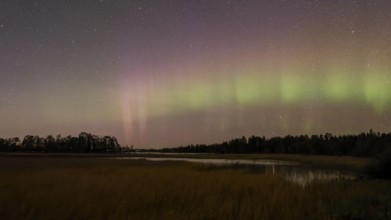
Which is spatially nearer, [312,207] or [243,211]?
[243,211]

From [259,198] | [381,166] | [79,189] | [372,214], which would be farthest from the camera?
[381,166]

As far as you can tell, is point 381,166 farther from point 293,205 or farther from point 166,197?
point 166,197

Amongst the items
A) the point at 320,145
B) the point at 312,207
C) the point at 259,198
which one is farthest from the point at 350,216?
the point at 320,145

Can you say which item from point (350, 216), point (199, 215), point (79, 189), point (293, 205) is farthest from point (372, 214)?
point (79, 189)

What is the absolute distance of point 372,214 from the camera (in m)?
11.2

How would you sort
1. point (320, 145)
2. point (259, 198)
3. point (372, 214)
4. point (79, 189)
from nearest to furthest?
point (372, 214) < point (259, 198) < point (79, 189) < point (320, 145)

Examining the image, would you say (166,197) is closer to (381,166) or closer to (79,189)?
(79,189)

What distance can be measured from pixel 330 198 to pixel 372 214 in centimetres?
605

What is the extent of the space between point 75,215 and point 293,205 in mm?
8794

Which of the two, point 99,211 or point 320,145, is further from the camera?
point 320,145

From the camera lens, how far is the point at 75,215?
12.3 metres

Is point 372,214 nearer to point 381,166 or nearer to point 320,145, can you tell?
point 381,166

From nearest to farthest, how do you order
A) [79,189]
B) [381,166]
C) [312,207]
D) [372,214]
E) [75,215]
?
[372,214] < [75,215] < [312,207] < [79,189] < [381,166]

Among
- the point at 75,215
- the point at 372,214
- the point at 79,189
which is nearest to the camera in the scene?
the point at 372,214
